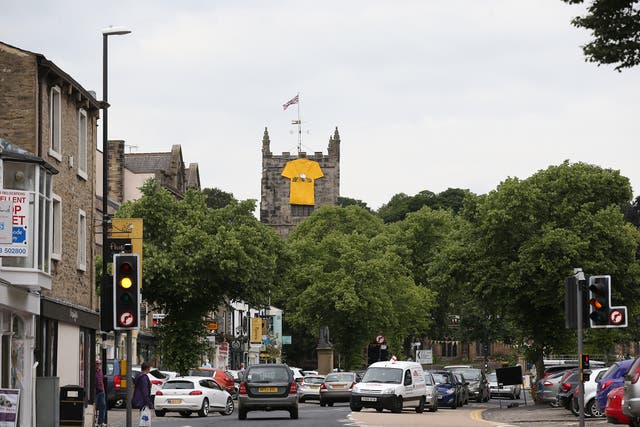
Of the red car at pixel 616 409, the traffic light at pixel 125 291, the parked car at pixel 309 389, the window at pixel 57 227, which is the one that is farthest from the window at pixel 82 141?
the parked car at pixel 309 389

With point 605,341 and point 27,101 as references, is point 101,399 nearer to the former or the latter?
point 27,101

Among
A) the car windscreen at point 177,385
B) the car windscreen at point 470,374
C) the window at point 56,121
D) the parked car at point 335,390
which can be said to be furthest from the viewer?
the car windscreen at point 470,374

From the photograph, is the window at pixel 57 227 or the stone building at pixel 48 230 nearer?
the stone building at pixel 48 230

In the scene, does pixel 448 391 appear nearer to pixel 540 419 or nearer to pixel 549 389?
pixel 549 389

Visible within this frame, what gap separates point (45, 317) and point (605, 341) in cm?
3291

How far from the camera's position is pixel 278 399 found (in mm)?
38344

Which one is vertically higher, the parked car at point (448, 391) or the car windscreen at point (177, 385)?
the car windscreen at point (177, 385)

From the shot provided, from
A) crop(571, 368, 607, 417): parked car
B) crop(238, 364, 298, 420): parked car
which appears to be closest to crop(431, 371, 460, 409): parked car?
crop(238, 364, 298, 420): parked car

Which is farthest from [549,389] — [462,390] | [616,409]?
[616,409]

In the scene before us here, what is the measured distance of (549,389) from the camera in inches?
1908

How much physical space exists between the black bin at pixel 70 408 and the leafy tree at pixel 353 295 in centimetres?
5551

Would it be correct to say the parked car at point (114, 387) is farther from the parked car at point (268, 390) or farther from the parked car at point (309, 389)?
the parked car at point (309, 389)

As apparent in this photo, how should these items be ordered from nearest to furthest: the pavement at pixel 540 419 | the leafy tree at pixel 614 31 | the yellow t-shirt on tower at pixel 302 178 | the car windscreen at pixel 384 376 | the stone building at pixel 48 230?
the leafy tree at pixel 614 31 < the stone building at pixel 48 230 < the pavement at pixel 540 419 < the car windscreen at pixel 384 376 < the yellow t-shirt on tower at pixel 302 178

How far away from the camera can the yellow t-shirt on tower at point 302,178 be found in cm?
16488
